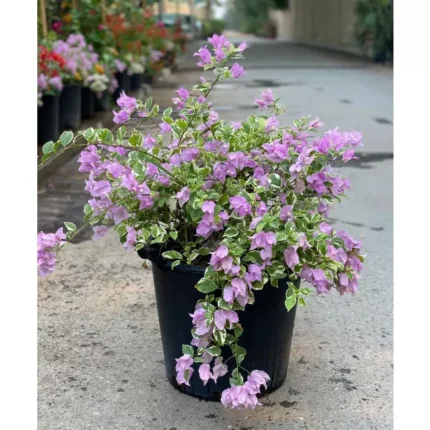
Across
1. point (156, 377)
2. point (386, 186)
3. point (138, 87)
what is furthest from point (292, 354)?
point (138, 87)

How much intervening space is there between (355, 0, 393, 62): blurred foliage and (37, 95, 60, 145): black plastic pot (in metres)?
14.3

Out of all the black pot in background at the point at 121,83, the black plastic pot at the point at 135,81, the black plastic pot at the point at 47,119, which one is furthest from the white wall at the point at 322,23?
the black plastic pot at the point at 47,119

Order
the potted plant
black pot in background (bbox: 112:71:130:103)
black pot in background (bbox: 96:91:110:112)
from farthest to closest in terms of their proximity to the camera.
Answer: black pot in background (bbox: 112:71:130:103) < black pot in background (bbox: 96:91:110:112) < the potted plant

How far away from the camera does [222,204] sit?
7.16 feet

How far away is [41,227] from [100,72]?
4.05 meters

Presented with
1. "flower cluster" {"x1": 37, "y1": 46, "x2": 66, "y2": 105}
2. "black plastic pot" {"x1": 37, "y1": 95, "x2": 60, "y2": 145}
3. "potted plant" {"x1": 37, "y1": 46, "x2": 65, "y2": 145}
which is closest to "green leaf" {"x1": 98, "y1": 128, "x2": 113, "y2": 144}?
"flower cluster" {"x1": 37, "y1": 46, "x2": 66, "y2": 105}

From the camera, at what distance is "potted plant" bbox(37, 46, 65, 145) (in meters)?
6.51

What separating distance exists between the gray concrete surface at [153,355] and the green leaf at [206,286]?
0.53 metres

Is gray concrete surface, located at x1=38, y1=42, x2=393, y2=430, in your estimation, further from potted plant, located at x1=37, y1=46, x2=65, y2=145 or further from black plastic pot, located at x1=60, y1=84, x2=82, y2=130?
black plastic pot, located at x1=60, y1=84, x2=82, y2=130

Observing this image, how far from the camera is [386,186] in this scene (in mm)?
5816

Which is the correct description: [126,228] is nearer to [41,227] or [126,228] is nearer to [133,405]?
[133,405]

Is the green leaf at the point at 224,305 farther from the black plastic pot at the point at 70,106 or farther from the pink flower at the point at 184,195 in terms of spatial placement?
the black plastic pot at the point at 70,106

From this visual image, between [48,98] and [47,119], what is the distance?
0.21 metres

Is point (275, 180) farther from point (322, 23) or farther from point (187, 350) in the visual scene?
point (322, 23)
